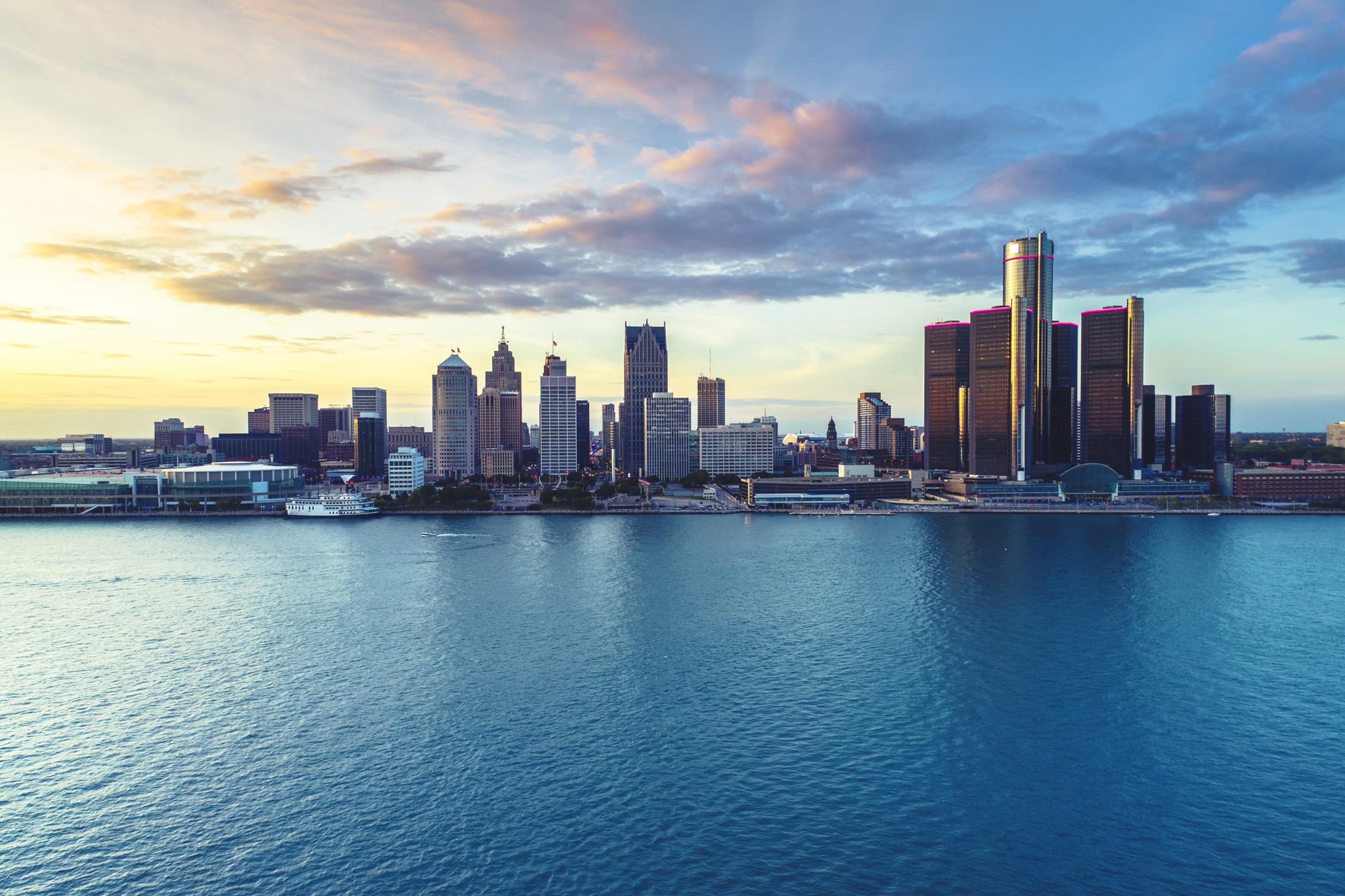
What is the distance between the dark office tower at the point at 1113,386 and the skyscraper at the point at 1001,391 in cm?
1531

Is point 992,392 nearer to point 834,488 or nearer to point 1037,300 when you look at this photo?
point 1037,300

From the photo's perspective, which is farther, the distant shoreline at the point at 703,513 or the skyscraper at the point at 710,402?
the skyscraper at the point at 710,402

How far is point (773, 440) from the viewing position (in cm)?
15588

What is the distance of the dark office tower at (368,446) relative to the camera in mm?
164250

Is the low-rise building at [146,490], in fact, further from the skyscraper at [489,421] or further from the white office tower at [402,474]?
the skyscraper at [489,421]

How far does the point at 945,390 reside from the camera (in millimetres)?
139625

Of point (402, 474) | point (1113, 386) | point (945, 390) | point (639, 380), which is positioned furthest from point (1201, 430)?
point (402, 474)

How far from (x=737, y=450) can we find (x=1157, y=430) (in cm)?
8417

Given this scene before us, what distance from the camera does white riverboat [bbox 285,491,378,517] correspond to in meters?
95.6

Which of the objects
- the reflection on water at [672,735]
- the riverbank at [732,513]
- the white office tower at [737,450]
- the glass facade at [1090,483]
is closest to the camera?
the reflection on water at [672,735]

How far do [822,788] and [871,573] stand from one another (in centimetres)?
3470

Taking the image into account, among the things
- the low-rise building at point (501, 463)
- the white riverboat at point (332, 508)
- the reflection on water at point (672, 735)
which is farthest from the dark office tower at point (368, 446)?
the reflection on water at point (672, 735)

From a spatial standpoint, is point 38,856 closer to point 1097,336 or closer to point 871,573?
point 871,573

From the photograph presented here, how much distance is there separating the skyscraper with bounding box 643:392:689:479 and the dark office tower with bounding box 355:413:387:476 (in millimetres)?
64432
